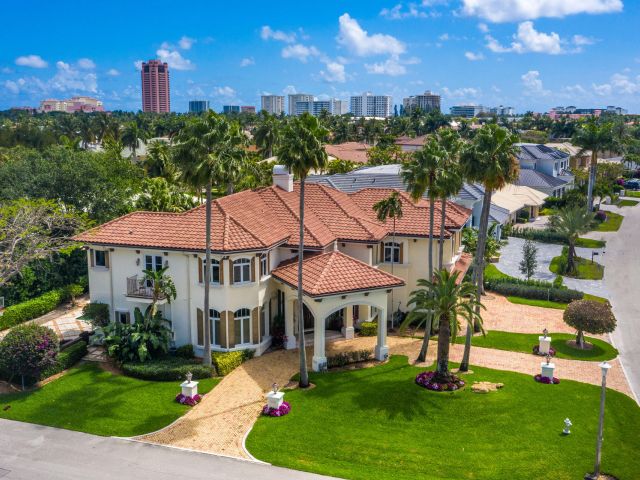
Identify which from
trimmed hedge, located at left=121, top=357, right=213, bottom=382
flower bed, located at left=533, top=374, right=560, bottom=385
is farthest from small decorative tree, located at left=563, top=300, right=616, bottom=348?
trimmed hedge, located at left=121, top=357, right=213, bottom=382

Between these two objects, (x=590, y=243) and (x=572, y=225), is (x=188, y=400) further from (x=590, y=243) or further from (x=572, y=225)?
(x=590, y=243)

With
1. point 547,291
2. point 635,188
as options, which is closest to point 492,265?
point 547,291

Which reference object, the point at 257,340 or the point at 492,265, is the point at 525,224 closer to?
the point at 492,265

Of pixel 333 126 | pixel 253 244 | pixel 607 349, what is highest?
pixel 333 126

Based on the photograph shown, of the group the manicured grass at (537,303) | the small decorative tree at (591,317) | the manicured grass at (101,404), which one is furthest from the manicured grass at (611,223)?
the manicured grass at (101,404)

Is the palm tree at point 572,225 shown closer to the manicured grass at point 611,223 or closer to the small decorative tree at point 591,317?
the small decorative tree at point 591,317

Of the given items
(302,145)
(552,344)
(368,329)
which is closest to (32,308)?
(368,329)

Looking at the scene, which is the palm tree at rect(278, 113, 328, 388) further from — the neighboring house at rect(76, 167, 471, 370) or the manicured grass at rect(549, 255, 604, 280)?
the manicured grass at rect(549, 255, 604, 280)

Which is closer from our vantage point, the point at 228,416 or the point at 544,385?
the point at 228,416
